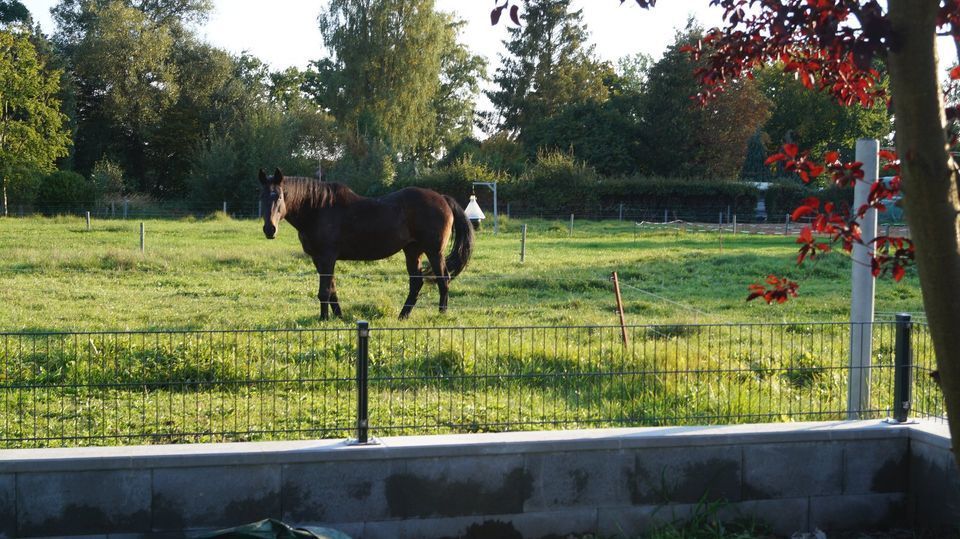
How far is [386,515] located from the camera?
553 centimetres

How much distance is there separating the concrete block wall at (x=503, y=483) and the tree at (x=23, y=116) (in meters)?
41.9

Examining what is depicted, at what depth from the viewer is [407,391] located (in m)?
8.26

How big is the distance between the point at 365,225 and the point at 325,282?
1.26 m

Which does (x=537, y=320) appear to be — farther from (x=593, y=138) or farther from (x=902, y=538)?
(x=593, y=138)

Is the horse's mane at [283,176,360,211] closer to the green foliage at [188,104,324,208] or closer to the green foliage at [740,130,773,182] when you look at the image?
the green foliage at [188,104,324,208]

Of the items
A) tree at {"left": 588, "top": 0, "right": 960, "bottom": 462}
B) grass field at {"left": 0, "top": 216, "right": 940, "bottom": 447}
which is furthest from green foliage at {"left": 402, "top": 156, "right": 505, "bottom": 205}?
tree at {"left": 588, "top": 0, "right": 960, "bottom": 462}

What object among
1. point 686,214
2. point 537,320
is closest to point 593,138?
point 686,214

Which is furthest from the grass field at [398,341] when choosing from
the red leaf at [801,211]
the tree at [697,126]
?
the tree at [697,126]

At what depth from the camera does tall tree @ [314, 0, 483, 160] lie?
52.7m

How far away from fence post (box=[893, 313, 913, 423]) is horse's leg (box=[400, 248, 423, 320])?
26.9 ft

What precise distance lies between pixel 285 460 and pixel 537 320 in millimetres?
7955

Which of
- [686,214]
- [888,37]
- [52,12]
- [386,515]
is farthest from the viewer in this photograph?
[52,12]

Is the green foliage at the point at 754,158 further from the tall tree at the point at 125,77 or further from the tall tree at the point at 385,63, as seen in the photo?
the tall tree at the point at 125,77

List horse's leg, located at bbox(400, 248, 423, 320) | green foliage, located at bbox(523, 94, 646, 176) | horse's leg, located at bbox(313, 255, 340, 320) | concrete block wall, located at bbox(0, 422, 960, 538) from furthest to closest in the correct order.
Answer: green foliage, located at bbox(523, 94, 646, 176) → horse's leg, located at bbox(400, 248, 423, 320) → horse's leg, located at bbox(313, 255, 340, 320) → concrete block wall, located at bbox(0, 422, 960, 538)
